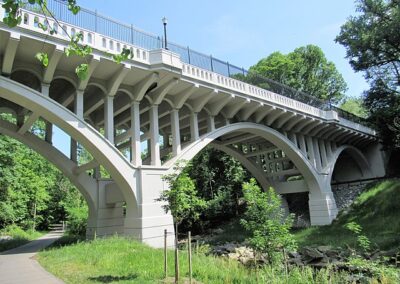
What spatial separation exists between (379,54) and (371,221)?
12507 millimetres

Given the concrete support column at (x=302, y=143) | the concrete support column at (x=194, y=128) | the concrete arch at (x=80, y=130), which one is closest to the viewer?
the concrete arch at (x=80, y=130)

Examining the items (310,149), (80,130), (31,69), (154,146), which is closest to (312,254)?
(154,146)

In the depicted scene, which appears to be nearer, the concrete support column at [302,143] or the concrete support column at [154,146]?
the concrete support column at [154,146]

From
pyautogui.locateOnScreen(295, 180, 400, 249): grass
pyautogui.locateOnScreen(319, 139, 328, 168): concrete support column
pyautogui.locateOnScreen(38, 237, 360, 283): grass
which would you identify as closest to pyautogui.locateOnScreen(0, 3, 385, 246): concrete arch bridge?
pyautogui.locateOnScreen(38, 237, 360, 283): grass

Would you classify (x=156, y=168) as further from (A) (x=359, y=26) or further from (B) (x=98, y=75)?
(A) (x=359, y=26)

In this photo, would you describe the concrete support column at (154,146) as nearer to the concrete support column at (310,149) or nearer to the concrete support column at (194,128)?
the concrete support column at (194,128)

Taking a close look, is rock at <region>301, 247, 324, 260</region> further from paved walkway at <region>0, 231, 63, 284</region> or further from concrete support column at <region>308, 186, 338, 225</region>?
concrete support column at <region>308, 186, 338, 225</region>

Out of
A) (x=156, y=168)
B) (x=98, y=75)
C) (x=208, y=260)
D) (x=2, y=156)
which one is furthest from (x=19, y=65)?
(x=2, y=156)

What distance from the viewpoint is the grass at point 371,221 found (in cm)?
1990

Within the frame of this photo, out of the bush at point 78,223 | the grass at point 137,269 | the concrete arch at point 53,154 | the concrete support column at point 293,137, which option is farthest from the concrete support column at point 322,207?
the grass at point 137,269

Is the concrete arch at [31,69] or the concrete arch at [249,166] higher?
the concrete arch at [31,69]

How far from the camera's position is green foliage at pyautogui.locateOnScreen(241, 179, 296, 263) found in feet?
28.2

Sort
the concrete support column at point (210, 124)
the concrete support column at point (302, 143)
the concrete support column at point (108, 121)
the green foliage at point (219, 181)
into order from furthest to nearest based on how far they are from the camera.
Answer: the green foliage at point (219, 181), the concrete support column at point (302, 143), the concrete support column at point (210, 124), the concrete support column at point (108, 121)

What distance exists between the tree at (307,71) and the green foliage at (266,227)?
32.6 metres
